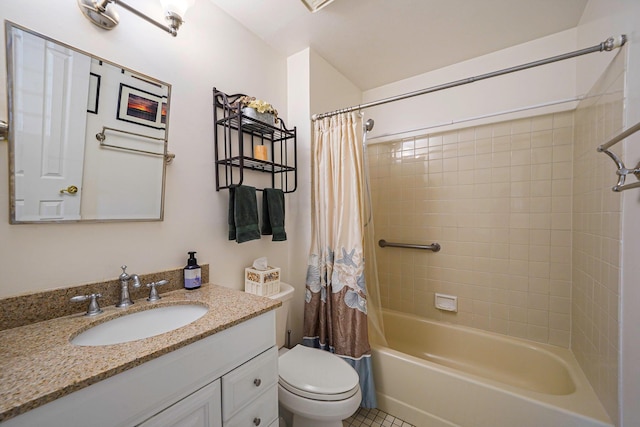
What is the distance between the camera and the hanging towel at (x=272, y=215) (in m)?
1.58

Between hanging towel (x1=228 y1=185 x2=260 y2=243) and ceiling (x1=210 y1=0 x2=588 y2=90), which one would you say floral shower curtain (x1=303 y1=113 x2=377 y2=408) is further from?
ceiling (x1=210 y1=0 x2=588 y2=90)

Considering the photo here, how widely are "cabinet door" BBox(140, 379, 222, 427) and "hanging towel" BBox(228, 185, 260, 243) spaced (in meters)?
0.69

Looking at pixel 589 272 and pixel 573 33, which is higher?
pixel 573 33

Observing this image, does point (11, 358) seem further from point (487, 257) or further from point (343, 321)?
point (487, 257)

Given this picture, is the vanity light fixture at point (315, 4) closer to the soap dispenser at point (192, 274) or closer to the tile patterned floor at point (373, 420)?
the soap dispenser at point (192, 274)

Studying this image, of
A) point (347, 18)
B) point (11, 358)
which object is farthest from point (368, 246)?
point (11, 358)

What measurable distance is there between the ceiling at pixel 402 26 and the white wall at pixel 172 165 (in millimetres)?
212

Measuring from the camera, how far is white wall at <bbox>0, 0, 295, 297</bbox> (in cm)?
87

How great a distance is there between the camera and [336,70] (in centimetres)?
210

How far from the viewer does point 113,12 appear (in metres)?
1.03

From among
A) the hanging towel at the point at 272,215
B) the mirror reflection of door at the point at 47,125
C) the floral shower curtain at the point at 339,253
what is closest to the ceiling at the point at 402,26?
the floral shower curtain at the point at 339,253

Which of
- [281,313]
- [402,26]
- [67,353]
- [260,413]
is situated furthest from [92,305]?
[402,26]

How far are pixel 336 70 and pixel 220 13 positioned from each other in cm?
94

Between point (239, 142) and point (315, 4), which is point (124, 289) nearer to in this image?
point (239, 142)
